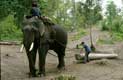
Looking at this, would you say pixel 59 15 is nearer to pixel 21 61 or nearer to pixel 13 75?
pixel 21 61

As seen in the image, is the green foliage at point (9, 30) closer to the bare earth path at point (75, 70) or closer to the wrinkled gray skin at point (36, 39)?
the bare earth path at point (75, 70)

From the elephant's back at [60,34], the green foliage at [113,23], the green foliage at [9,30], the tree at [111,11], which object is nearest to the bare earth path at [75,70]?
the elephant's back at [60,34]

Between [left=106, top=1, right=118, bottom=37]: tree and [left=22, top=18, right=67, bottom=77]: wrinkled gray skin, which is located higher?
[left=22, top=18, right=67, bottom=77]: wrinkled gray skin

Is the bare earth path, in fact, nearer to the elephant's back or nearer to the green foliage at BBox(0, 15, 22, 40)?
the elephant's back

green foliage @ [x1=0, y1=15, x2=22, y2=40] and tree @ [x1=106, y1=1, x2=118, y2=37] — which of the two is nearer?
green foliage @ [x1=0, y1=15, x2=22, y2=40]

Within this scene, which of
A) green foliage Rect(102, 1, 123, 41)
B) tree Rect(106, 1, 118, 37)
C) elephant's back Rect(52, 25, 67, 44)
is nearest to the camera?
elephant's back Rect(52, 25, 67, 44)

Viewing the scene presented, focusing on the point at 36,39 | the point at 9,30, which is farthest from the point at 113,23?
the point at 36,39

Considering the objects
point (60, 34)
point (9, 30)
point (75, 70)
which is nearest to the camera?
point (75, 70)

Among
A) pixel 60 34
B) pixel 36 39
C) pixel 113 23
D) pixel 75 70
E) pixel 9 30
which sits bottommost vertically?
pixel 113 23

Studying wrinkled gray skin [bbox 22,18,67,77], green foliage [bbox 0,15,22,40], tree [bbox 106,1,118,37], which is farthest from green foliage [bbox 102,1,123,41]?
wrinkled gray skin [bbox 22,18,67,77]

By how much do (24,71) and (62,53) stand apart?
2057 mm

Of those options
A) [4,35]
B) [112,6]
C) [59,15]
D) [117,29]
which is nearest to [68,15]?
[59,15]

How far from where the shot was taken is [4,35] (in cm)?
3484

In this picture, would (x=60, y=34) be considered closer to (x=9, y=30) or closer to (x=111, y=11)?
(x=9, y=30)
